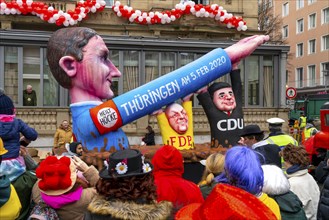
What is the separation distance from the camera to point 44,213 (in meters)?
3.07

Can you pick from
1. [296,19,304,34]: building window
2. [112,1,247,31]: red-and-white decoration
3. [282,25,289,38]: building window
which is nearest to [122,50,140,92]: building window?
[112,1,247,31]: red-and-white decoration

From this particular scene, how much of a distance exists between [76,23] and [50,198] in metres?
13.9

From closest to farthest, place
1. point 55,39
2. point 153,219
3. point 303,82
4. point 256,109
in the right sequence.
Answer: point 153,219
point 55,39
point 256,109
point 303,82

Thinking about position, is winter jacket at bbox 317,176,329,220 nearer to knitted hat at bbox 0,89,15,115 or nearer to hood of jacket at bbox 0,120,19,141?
hood of jacket at bbox 0,120,19,141

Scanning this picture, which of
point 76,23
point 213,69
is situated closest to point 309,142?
point 213,69

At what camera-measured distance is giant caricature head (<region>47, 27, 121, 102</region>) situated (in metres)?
5.90

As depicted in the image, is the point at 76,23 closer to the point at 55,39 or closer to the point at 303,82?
the point at 55,39

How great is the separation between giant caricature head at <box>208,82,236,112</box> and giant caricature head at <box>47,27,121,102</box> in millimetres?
1990

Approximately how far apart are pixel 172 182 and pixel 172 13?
1490 cm

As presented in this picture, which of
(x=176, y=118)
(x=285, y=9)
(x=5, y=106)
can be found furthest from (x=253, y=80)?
(x=285, y=9)

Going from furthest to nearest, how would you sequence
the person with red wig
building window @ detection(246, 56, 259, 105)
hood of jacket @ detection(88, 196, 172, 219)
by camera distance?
building window @ detection(246, 56, 259, 105)
the person with red wig
hood of jacket @ detection(88, 196, 172, 219)

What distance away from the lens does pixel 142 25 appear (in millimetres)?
17688

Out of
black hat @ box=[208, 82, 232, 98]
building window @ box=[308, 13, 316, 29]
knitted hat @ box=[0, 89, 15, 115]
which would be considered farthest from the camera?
building window @ box=[308, 13, 316, 29]

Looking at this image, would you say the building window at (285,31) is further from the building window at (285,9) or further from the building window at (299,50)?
the building window at (299,50)
